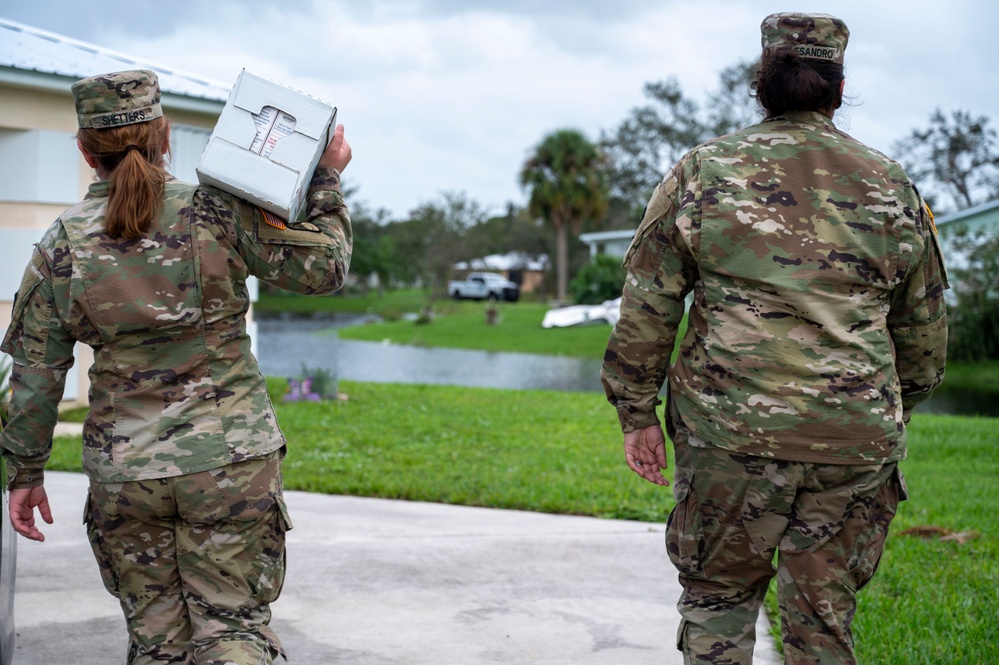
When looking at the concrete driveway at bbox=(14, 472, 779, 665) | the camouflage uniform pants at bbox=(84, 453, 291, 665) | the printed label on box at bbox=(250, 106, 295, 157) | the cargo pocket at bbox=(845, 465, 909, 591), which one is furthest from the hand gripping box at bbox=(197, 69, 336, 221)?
the concrete driveway at bbox=(14, 472, 779, 665)

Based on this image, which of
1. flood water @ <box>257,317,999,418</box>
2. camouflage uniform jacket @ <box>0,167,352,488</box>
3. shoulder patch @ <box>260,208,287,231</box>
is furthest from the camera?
flood water @ <box>257,317,999,418</box>

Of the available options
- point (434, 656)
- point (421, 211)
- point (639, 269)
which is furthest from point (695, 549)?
point (421, 211)

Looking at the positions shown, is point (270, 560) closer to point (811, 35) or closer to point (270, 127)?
point (270, 127)

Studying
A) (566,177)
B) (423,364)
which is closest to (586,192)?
(566,177)

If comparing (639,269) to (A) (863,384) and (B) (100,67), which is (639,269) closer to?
(A) (863,384)

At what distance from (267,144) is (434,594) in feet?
7.72

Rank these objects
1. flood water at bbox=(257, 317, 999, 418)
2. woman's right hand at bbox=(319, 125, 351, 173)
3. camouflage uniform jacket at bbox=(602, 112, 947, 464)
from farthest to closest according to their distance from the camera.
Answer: flood water at bbox=(257, 317, 999, 418) → woman's right hand at bbox=(319, 125, 351, 173) → camouflage uniform jacket at bbox=(602, 112, 947, 464)

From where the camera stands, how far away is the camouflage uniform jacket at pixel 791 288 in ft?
8.07

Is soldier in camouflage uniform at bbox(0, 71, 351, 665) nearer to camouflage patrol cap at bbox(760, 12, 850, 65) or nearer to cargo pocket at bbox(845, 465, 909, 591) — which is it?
camouflage patrol cap at bbox(760, 12, 850, 65)

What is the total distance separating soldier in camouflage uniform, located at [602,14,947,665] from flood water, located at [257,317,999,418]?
9609mm

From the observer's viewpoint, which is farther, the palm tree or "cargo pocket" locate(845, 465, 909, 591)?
the palm tree

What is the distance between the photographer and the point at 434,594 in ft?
14.2

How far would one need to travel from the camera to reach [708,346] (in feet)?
8.45

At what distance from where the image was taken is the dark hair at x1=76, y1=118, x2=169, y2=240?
252cm
